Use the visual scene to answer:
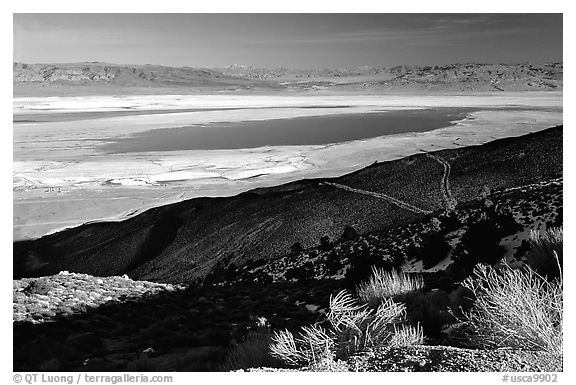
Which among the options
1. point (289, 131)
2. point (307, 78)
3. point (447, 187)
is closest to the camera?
point (289, 131)

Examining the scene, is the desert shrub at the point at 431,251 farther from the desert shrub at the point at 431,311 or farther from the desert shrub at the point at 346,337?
the desert shrub at the point at 346,337

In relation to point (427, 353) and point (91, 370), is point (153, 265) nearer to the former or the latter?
point (91, 370)

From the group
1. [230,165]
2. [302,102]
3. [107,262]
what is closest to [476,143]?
[302,102]

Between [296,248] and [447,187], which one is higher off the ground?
[447,187]

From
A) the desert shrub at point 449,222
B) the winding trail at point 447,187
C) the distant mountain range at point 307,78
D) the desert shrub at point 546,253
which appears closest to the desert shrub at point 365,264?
the desert shrub at point 449,222

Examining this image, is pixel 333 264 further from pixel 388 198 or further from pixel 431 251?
pixel 388 198

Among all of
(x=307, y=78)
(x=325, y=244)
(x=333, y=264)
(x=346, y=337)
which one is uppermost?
(x=307, y=78)

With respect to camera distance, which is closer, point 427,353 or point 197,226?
point 427,353

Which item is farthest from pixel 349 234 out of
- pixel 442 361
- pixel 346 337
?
pixel 442 361
